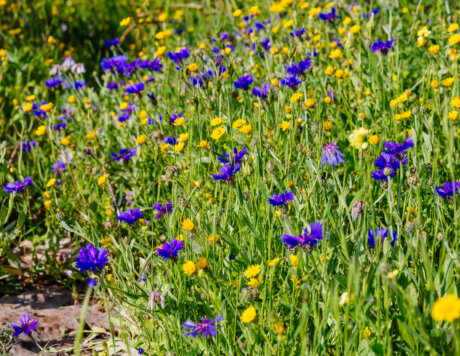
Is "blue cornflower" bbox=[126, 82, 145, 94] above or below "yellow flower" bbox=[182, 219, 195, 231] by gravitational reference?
above

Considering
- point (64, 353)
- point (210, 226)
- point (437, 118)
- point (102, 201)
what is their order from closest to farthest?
point (210, 226) < point (64, 353) < point (437, 118) < point (102, 201)

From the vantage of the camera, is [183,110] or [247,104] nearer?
[247,104]

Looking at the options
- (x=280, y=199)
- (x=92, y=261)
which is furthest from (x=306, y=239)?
(x=92, y=261)

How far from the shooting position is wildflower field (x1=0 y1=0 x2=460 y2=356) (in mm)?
1345

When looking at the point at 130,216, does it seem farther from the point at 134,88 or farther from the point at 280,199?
the point at 134,88

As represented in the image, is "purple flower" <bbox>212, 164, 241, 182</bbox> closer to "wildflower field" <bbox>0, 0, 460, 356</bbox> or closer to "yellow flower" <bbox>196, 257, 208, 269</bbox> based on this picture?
"wildflower field" <bbox>0, 0, 460, 356</bbox>

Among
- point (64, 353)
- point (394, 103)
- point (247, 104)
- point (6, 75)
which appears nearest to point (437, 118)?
point (394, 103)

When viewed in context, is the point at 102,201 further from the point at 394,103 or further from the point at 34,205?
the point at 394,103

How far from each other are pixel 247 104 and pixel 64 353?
1508 millimetres

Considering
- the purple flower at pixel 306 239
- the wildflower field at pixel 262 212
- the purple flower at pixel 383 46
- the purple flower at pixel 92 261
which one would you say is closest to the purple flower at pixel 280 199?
the wildflower field at pixel 262 212

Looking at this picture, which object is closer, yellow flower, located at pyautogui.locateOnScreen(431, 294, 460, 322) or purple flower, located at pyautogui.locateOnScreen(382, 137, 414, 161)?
yellow flower, located at pyautogui.locateOnScreen(431, 294, 460, 322)

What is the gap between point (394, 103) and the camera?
6.61 ft

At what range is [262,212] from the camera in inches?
69.7

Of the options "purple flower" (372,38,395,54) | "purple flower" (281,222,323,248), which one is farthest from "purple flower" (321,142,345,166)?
"purple flower" (372,38,395,54)
